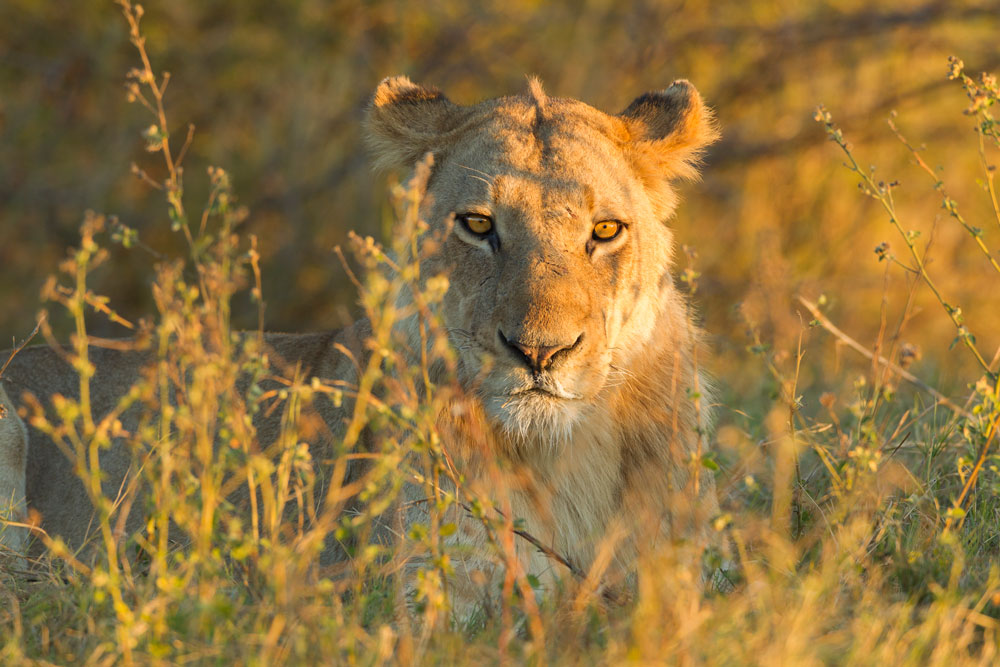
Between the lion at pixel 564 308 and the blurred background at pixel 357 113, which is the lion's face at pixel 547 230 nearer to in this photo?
the lion at pixel 564 308

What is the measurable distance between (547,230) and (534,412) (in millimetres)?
675

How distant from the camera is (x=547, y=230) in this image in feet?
12.2

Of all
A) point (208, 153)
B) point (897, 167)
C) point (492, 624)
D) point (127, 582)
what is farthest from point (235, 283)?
point (897, 167)

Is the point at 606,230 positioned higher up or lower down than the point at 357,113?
lower down

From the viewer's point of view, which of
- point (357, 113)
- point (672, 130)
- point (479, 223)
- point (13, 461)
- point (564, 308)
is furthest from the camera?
point (357, 113)

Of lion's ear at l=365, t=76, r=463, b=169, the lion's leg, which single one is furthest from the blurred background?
lion's ear at l=365, t=76, r=463, b=169

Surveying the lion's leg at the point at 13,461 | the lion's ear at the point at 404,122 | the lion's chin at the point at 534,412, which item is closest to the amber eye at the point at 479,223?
the lion's ear at the point at 404,122

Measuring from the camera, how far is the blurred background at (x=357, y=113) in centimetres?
969

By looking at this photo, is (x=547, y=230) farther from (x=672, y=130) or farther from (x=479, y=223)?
(x=672, y=130)

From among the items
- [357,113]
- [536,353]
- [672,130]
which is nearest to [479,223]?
[536,353]

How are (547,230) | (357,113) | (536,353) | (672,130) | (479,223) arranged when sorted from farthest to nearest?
(357,113) < (672,130) < (479,223) < (547,230) < (536,353)

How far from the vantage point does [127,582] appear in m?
2.74

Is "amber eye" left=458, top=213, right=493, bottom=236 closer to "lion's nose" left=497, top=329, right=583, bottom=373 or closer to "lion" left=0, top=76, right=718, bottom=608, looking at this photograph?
"lion" left=0, top=76, right=718, bottom=608

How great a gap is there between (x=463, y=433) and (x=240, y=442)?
104cm
